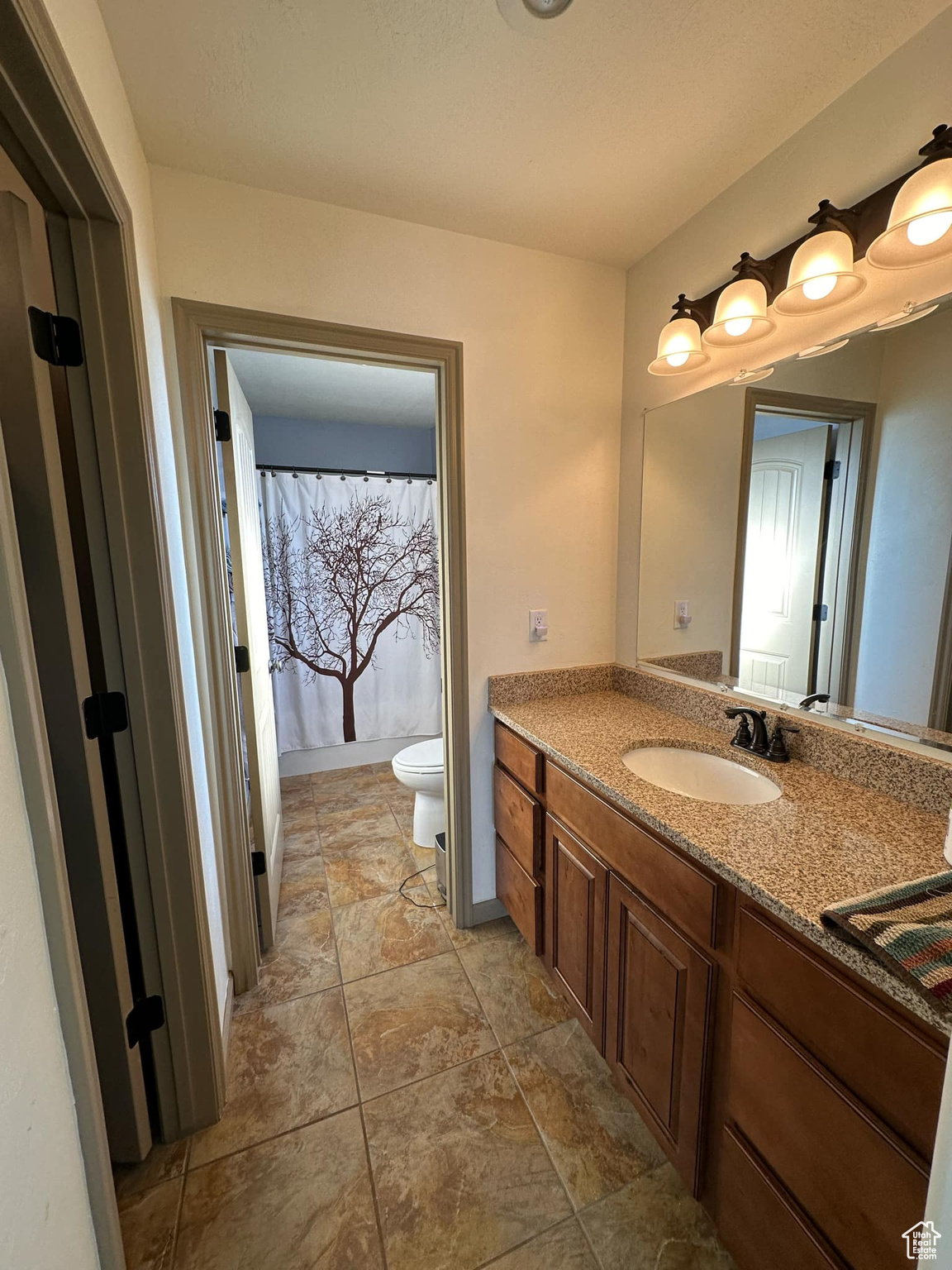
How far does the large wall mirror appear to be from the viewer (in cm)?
106

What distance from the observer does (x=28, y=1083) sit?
0.55 m

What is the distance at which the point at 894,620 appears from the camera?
113 cm

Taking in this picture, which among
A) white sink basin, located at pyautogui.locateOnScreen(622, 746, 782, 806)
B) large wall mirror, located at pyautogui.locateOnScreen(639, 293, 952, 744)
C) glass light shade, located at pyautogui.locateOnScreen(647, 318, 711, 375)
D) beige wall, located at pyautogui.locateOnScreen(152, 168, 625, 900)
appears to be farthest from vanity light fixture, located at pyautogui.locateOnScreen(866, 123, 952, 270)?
white sink basin, located at pyautogui.locateOnScreen(622, 746, 782, 806)

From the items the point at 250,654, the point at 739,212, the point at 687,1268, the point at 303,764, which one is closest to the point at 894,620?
the point at 739,212

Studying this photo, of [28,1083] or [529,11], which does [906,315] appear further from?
[28,1083]

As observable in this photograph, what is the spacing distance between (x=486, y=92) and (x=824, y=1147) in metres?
2.06

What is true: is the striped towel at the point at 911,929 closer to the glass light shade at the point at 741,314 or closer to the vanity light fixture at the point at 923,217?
the vanity light fixture at the point at 923,217

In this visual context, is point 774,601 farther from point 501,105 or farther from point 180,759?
point 180,759

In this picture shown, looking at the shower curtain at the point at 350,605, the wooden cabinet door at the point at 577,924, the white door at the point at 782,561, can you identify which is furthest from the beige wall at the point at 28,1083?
the shower curtain at the point at 350,605

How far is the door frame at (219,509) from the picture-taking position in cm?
140

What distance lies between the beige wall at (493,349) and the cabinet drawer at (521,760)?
0.09 metres

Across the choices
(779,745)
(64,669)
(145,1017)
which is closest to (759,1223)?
(779,745)

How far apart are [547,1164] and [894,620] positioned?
1487 millimetres

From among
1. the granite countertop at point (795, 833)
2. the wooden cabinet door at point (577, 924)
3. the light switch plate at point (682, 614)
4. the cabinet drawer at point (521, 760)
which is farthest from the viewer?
the light switch plate at point (682, 614)
